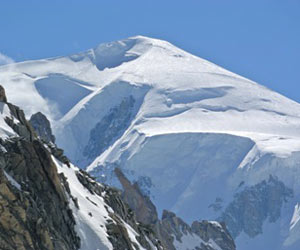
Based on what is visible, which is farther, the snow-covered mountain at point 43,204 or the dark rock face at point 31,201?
the snow-covered mountain at point 43,204

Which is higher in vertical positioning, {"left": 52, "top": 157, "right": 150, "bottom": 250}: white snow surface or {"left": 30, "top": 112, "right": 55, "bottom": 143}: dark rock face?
{"left": 52, "top": 157, "right": 150, "bottom": 250}: white snow surface

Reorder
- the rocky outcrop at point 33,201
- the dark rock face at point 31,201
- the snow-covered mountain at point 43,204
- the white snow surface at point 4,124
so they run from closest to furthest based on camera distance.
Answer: the dark rock face at point 31,201
the rocky outcrop at point 33,201
the snow-covered mountain at point 43,204
the white snow surface at point 4,124

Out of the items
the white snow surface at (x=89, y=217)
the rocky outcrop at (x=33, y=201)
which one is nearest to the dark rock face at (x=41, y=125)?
the white snow surface at (x=89, y=217)

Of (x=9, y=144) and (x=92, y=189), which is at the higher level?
(x=9, y=144)

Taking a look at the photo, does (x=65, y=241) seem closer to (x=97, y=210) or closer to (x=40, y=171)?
(x=40, y=171)

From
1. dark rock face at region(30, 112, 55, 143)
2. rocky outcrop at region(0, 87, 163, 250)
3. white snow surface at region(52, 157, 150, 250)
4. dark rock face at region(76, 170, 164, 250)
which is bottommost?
dark rock face at region(30, 112, 55, 143)

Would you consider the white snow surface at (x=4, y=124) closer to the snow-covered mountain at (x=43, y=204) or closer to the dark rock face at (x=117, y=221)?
the snow-covered mountain at (x=43, y=204)

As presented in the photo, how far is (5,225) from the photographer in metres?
63.3

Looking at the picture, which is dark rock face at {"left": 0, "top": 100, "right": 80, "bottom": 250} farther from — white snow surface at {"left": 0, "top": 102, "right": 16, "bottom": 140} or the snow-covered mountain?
white snow surface at {"left": 0, "top": 102, "right": 16, "bottom": 140}

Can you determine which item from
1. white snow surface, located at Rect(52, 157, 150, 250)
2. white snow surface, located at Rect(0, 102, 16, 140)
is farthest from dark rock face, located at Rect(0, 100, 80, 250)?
white snow surface, located at Rect(52, 157, 150, 250)

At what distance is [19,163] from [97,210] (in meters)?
14.1

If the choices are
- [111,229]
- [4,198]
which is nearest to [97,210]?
[111,229]

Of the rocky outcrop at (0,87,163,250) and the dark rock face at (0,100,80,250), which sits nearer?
the dark rock face at (0,100,80,250)

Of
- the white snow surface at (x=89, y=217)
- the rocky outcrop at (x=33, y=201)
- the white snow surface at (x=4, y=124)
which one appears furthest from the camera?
the white snow surface at (x=89, y=217)
